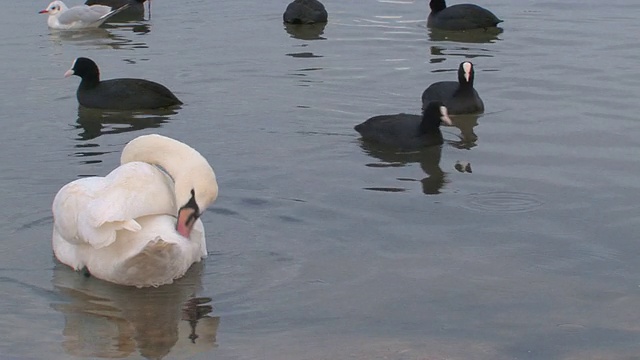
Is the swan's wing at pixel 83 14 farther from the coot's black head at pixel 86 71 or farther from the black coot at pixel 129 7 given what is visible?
the coot's black head at pixel 86 71

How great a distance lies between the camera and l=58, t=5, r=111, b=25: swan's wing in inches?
814

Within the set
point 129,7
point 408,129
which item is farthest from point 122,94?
point 129,7

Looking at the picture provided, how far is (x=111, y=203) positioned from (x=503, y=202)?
3673 millimetres

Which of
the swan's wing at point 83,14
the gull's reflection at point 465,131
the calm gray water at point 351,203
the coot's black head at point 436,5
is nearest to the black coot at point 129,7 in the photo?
the swan's wing at point 83,14

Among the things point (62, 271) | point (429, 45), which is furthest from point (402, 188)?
point (429, 45)

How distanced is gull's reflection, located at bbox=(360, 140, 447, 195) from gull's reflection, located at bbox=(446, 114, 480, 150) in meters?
0.31

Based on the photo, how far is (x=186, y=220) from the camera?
772cm

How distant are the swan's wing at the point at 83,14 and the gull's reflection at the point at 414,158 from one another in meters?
9.85

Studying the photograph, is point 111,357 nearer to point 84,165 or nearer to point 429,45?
point 84,165

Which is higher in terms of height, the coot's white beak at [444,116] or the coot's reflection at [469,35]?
the coot's white beak at [444,116]

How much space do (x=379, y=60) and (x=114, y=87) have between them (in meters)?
4.12

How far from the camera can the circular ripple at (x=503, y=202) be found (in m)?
9.78

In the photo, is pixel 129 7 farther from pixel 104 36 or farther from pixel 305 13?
pixel 305 13

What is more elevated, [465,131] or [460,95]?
[460,95]
